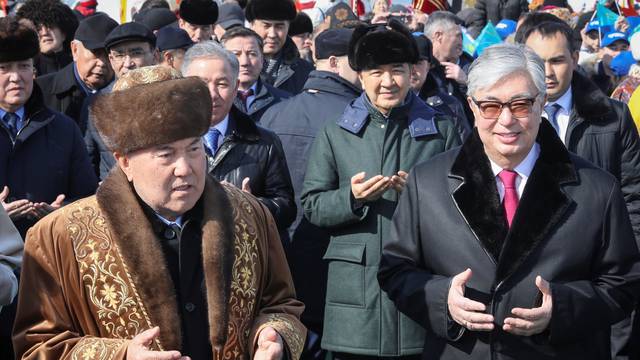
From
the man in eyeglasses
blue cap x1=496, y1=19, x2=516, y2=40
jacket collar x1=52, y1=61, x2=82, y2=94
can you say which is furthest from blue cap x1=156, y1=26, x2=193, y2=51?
blue cap x1=496, y1=19, x2=516, y2=40

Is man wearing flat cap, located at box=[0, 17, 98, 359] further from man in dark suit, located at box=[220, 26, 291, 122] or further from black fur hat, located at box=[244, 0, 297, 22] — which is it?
black fur hat, located at box=[244, 0, 297, 22]

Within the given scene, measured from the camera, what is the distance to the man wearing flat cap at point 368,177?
545 centimetres

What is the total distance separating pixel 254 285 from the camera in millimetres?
3832

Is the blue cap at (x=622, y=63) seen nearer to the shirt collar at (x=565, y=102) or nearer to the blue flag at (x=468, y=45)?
the blue flag at (x=468, y=45)

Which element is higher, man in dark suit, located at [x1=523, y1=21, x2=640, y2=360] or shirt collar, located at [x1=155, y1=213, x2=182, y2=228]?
shirt collar, located at [x1=155, y1=213, x2=182, y2=228]

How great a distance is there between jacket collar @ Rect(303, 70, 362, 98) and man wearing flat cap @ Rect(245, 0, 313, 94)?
2.17 m

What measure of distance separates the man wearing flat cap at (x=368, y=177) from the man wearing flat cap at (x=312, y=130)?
0.81ft

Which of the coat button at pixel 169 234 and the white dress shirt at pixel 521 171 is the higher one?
the coat button at pixel 169 234

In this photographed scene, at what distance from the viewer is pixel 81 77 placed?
26.0ft

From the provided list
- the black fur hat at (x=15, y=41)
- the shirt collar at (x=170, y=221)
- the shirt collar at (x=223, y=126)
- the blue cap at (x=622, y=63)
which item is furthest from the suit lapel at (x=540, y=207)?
the blue cap at (x=622, y=63)

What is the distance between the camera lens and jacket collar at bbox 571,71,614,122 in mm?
6039

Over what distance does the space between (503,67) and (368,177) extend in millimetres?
1510

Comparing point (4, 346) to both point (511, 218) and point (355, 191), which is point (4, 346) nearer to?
point (355, 191)

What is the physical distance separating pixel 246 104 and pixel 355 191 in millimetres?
2432
